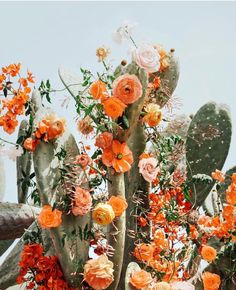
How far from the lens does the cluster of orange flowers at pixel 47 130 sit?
270 centimetres

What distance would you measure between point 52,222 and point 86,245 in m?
0.23

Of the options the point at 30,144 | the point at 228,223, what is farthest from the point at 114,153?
the point at 228,223

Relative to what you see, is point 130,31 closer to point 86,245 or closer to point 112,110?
point 112,110

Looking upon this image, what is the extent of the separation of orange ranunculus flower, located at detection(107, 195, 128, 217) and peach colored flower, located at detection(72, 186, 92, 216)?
0.31 feet

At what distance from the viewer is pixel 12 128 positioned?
2.90 meters

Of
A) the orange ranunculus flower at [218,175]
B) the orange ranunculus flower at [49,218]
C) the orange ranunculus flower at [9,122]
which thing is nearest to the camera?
the orange ranunculus flower at [49,218]

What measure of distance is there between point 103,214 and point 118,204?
9 centimetres

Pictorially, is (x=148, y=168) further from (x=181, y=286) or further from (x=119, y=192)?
(x=181, y=286)

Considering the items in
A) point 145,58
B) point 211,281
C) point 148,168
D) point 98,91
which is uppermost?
point 145,58

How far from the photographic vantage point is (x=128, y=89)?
2.65m

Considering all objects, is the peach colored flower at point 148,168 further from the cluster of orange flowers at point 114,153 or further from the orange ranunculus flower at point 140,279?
the orange ranunculus flower at point 140,279

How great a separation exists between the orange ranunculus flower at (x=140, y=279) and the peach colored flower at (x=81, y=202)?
359 millimetres

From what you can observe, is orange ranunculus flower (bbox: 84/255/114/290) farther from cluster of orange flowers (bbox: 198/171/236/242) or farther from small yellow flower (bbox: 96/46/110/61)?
small yellow flower (bbox: 96/46/110/61)

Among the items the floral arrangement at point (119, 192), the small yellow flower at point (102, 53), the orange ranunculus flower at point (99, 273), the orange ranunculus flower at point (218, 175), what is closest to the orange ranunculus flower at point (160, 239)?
the floral arrangement at point (119, 192)
